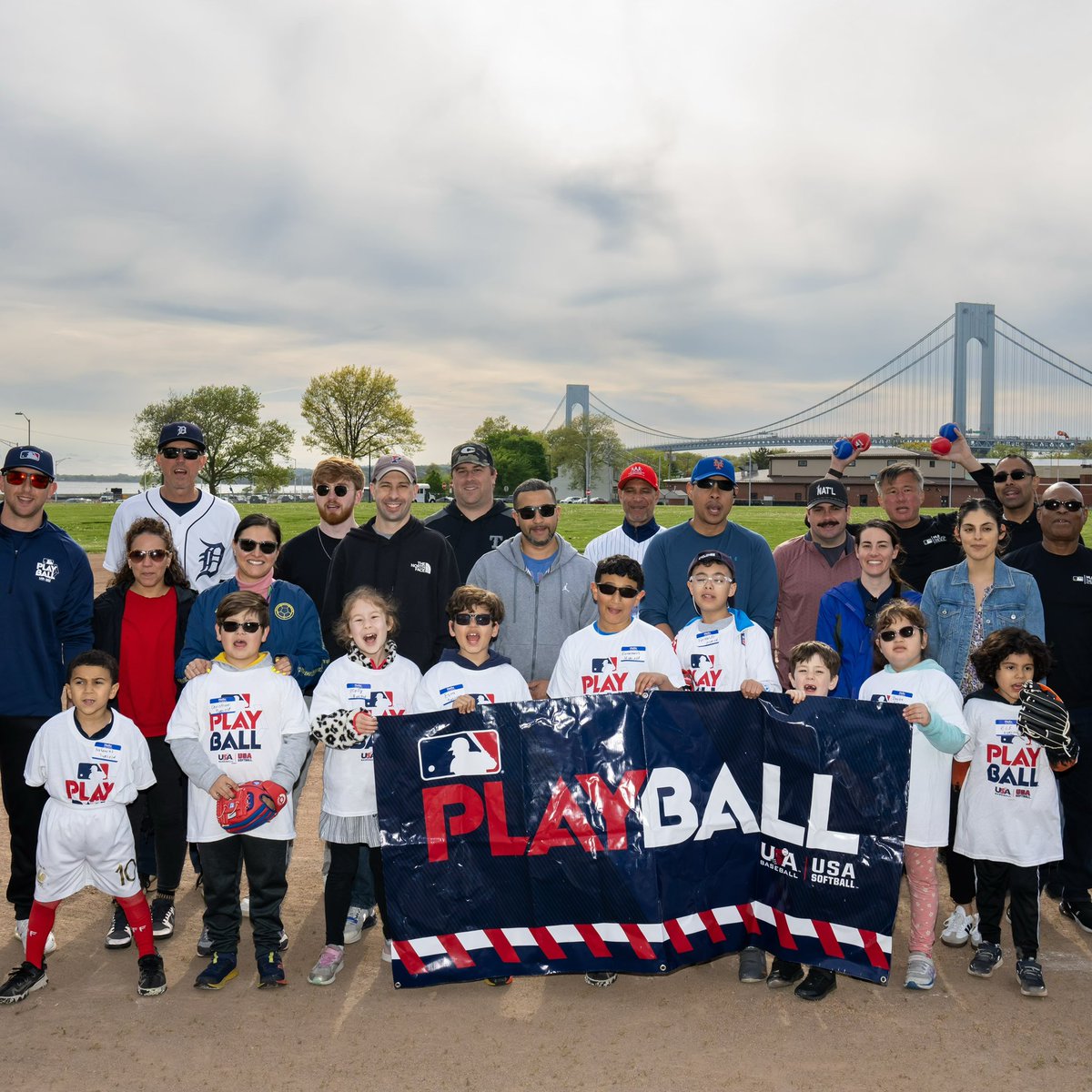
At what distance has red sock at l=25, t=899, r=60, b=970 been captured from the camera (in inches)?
183

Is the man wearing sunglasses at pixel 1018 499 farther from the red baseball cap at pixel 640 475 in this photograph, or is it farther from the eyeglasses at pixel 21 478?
the eyeglasses at pixel 21 478

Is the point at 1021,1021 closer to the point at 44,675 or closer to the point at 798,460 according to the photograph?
the point at 44,675

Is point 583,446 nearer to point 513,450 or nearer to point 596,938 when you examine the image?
point 513,450

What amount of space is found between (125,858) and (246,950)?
2.77 feet

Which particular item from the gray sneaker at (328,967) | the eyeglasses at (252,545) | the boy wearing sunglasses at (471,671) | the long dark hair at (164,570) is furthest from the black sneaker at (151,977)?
the eyeglasses at (252,545)

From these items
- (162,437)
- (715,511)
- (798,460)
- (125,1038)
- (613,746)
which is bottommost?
(125,1038)

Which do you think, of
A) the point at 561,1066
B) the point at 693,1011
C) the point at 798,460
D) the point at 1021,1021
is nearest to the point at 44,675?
the point at 561,1066

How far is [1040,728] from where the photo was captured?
468 cm

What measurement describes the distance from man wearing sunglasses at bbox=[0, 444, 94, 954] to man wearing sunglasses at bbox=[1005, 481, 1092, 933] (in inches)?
228

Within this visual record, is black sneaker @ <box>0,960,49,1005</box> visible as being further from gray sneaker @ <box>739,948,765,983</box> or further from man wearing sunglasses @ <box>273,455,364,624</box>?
gray sneaker @ <box>739,948,765,983</box>

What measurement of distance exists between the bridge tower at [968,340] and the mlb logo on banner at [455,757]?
444 ft

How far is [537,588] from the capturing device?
5.93 metres

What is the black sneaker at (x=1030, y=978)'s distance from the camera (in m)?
4.46

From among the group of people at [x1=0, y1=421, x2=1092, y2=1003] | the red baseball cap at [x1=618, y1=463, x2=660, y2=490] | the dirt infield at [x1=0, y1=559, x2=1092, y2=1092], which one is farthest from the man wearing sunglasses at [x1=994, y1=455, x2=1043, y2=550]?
the dirt infield at [x1=0, y1=559, x2=1092, y2=1092]
